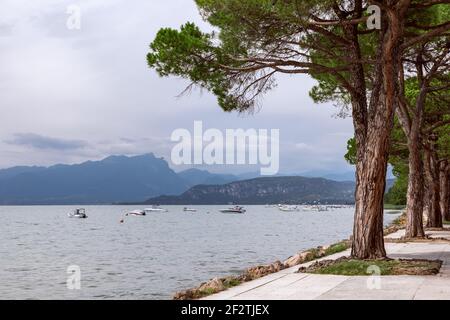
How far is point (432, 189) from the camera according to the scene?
110 feet

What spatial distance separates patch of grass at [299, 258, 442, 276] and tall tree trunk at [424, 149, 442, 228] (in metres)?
18.4

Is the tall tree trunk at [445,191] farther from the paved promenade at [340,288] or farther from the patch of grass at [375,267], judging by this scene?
the paved promenade at [340,288]

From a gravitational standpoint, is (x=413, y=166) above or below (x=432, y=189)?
above

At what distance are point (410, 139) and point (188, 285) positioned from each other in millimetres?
10959

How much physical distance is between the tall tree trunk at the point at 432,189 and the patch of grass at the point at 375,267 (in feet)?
60.5

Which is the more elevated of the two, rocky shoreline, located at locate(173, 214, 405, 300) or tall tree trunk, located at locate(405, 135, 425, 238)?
tall tree trunk, located at locate(405, 135, 425, 238)

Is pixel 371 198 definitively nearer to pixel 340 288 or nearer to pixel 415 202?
pixel 340 288

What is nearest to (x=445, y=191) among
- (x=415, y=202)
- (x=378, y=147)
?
(x=415, y=202)

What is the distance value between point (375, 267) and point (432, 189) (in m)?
21.0

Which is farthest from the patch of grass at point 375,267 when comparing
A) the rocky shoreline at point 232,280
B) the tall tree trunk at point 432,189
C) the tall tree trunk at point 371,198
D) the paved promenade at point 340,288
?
the tall tree trunk at point 432,189

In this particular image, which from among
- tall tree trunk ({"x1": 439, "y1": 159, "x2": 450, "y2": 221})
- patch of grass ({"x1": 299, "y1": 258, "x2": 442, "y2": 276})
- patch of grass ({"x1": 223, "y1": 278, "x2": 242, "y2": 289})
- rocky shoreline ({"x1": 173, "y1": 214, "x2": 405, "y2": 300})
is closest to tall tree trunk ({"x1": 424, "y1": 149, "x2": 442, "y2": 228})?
tall tree trunk ({"x1": 439, "y1": 159, "x2": 450, "y2": 221})

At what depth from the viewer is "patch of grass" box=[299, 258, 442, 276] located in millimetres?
13766

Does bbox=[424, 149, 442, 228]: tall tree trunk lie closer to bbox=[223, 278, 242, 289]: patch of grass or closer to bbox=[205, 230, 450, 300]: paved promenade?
bbox=[205, 230, 450, 300]: paved promenade
